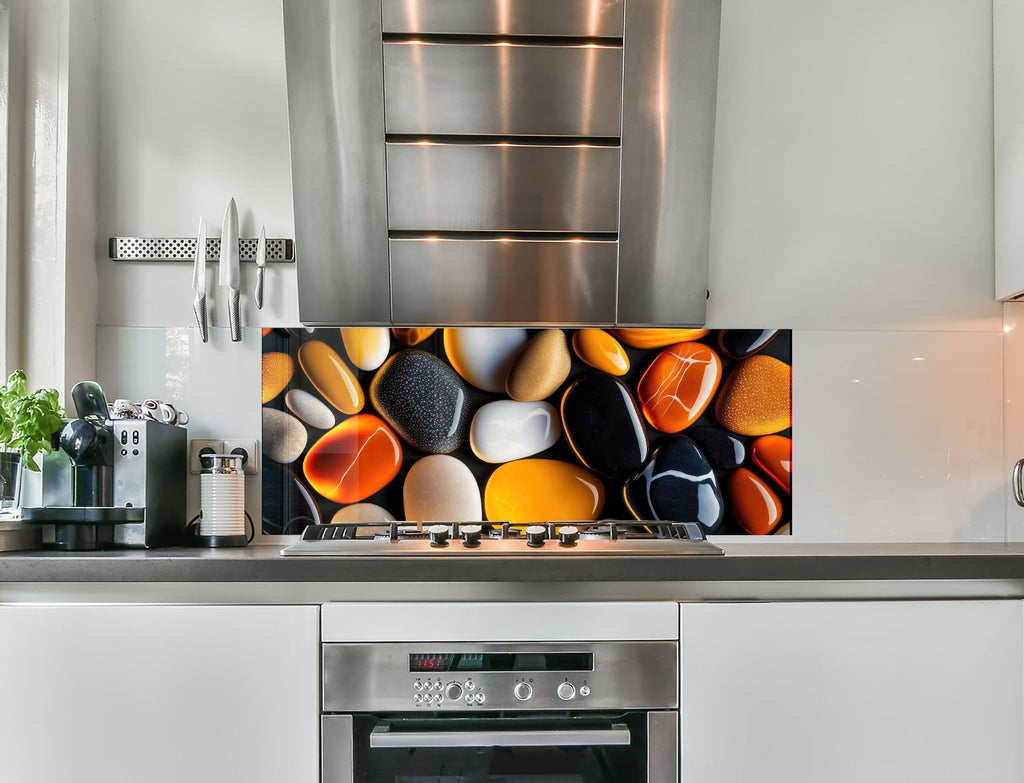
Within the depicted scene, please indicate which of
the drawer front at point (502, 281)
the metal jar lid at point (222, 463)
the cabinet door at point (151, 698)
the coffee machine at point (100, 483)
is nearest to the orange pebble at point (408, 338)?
the drawer front at point (502, 281)

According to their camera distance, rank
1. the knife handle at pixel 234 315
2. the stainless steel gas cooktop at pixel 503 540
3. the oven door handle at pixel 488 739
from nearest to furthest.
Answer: the oven door handle at pixel 488 739 → the stainless steel gas cooktop at pixel 503 540 → the knife handle at pixel 234 315

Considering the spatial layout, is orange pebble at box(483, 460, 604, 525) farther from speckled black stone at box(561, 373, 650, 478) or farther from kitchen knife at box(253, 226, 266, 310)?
kitchen knife at box(253, 226, 266, 310)

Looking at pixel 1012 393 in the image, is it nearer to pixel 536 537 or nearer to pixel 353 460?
pixel 536 537

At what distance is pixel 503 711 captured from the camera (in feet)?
4.75

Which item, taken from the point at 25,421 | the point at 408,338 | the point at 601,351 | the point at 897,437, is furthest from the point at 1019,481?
the point at 25,421

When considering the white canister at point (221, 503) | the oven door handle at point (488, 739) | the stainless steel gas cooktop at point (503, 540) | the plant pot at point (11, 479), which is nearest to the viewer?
the oven door handle at point (488, 739)

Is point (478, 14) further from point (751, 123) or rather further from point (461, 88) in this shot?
point (751, 123)

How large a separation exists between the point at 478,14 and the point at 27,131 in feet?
3.56

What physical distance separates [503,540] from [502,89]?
0.98 m

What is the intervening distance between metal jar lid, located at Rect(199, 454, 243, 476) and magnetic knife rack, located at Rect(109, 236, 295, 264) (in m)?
0.48

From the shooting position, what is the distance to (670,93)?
1.82m

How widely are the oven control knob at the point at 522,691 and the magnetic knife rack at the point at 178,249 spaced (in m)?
1.14

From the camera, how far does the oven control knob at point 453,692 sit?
1.44 metres

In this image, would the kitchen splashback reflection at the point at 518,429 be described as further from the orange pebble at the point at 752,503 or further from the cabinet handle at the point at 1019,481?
the cabinet handle at the point at 1019,481
